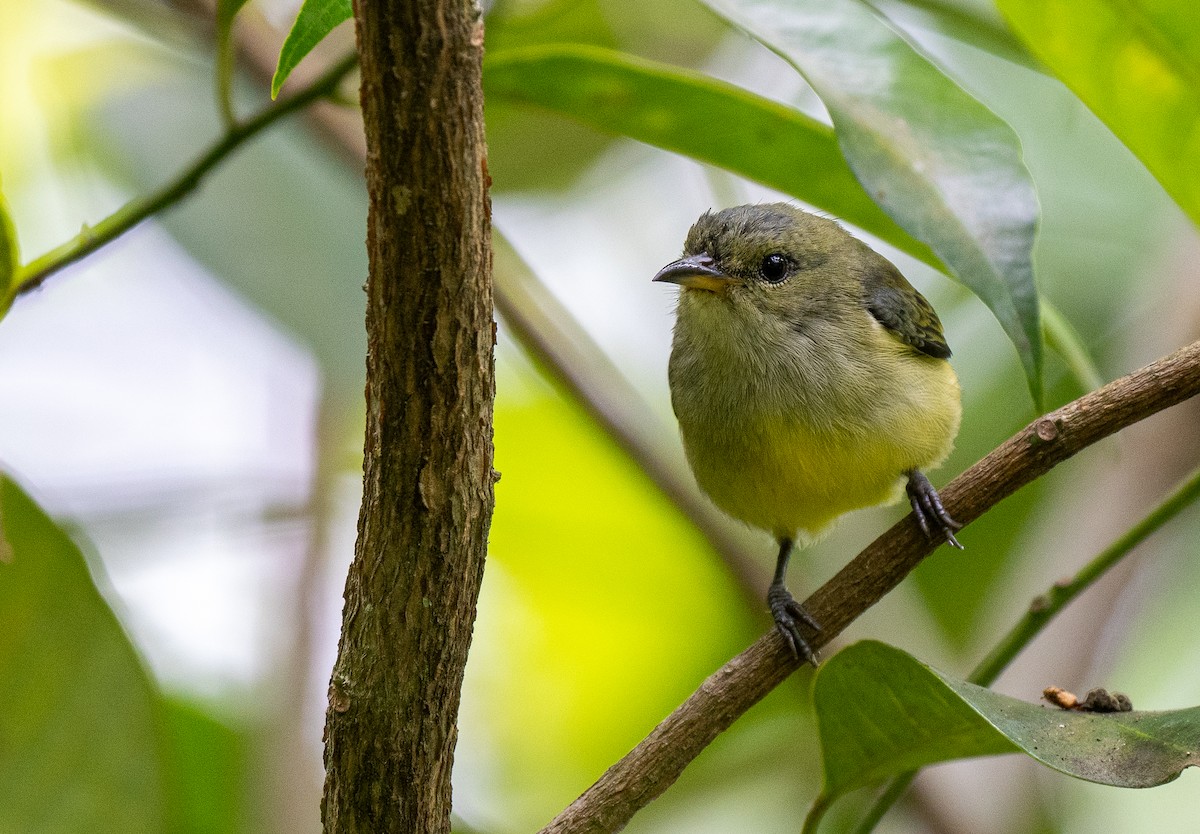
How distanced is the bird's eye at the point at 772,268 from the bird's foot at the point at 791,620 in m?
0.78

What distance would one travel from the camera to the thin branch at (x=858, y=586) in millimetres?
1934

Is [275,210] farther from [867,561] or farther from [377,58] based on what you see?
[377,58]

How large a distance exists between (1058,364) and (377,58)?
10.1 feet

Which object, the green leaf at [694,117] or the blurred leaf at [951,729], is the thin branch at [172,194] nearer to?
the green leaf at [694,117]

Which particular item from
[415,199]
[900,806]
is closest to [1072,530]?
[900,806]

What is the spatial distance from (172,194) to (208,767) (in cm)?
168

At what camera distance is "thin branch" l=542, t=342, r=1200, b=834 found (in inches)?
76.1


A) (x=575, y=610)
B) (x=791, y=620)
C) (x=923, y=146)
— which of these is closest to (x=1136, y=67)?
(x=923, y=146)

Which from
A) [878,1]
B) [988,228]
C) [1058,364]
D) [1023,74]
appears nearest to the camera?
[988,228]

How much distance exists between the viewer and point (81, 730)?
7.44 feet

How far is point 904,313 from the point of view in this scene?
318 centimetres

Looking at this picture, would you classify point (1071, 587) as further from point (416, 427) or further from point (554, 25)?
point (554, 25)

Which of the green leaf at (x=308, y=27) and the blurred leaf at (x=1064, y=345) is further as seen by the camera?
the blurred leaf at (x=1064, y=345)

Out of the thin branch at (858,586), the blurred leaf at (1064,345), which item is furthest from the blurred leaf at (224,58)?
the blurred leaf at (1064,345)
